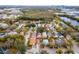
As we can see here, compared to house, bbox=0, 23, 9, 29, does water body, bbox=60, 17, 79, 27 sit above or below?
above

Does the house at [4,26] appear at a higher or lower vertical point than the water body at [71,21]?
lower

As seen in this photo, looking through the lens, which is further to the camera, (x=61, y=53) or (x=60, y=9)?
(x=60, y=9)

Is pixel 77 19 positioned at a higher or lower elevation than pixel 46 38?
higher
